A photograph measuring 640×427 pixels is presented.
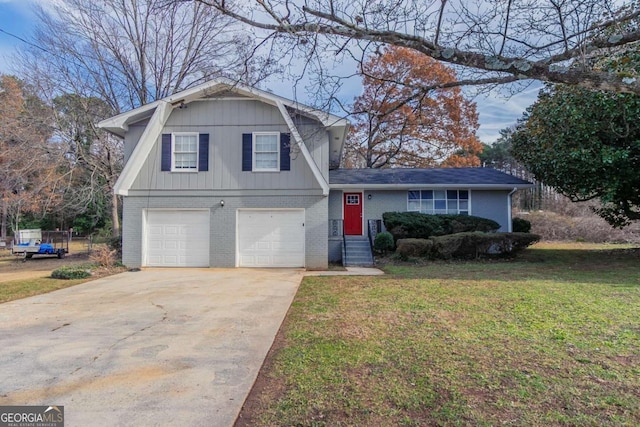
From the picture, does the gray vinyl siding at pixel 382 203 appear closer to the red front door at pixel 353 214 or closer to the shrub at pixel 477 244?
the red front door at pixel 353 214

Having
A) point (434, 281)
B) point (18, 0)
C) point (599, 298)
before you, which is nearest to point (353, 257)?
point (434, 281)

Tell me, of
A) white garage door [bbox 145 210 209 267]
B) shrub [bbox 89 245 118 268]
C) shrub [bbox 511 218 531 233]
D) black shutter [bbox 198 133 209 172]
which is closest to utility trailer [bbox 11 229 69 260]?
shrub [bbox 89 245 118 268]

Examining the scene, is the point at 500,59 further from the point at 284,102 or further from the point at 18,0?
the point at 18,0

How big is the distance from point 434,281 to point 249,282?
15.5ft

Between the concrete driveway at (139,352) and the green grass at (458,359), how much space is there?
430 millimetres

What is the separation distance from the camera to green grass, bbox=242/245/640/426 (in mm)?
2809

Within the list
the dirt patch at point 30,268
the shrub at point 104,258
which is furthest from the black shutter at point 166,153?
the dirt patch at point 30,268

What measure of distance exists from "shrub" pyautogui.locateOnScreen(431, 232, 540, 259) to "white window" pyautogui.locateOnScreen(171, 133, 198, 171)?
899 cm

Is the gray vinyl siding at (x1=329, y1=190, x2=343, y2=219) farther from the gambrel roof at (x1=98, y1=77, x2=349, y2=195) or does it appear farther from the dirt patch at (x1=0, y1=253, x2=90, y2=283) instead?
the dirt patch at (x1=0, y1=253, x2=90, y2=283)

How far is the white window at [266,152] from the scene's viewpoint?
12.2 metres

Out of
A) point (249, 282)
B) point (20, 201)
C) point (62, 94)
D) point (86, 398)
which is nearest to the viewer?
point (86, 398)

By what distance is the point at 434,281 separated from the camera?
8828 mm

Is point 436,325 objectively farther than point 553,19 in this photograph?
Yes

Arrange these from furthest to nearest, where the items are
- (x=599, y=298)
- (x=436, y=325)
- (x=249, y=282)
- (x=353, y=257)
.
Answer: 1. (x=353, y=257)
2. (x=249, y=282)
3. (x=599, y=298)
4. (x=436, y=325)
